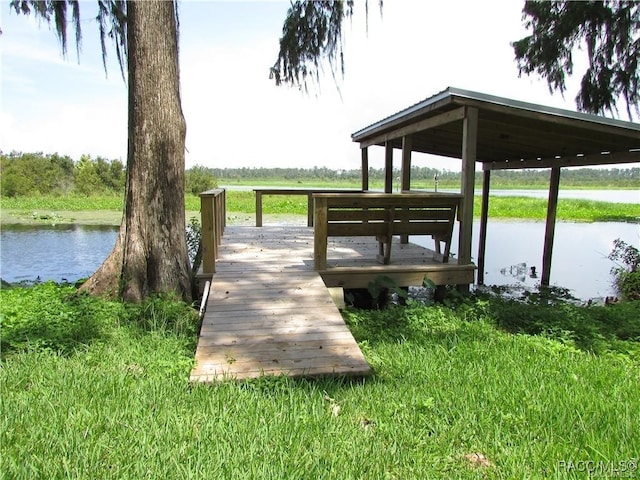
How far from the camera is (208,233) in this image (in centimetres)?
519

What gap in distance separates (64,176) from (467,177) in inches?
1411

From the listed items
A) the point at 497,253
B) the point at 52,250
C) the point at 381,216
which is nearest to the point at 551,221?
the point at 497,253

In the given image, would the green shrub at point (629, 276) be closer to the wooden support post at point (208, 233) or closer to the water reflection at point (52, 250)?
the wooden support post at point (208, 233)

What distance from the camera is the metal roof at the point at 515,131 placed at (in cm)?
537

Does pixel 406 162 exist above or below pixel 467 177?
above

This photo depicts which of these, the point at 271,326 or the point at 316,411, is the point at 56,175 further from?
the point at 316,411

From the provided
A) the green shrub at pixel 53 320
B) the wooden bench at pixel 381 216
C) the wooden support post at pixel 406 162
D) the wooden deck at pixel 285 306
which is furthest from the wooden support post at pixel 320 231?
the wooden support post at pixel 406 162

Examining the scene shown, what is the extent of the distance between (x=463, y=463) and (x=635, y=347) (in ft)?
10.2

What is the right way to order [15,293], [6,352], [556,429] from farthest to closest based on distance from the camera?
[15,293], [6,352], [556,429]

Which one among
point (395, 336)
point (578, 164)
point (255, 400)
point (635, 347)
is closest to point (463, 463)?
point (255, 400)

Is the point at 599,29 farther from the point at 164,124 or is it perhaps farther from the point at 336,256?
the point at 164,124

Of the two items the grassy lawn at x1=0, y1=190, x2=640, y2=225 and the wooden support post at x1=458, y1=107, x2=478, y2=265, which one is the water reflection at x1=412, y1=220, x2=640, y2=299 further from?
the wooden support post at x1=458, y1=107, x2=478, y2=265

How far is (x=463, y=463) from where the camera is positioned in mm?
2162

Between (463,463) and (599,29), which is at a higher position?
(599,29)
